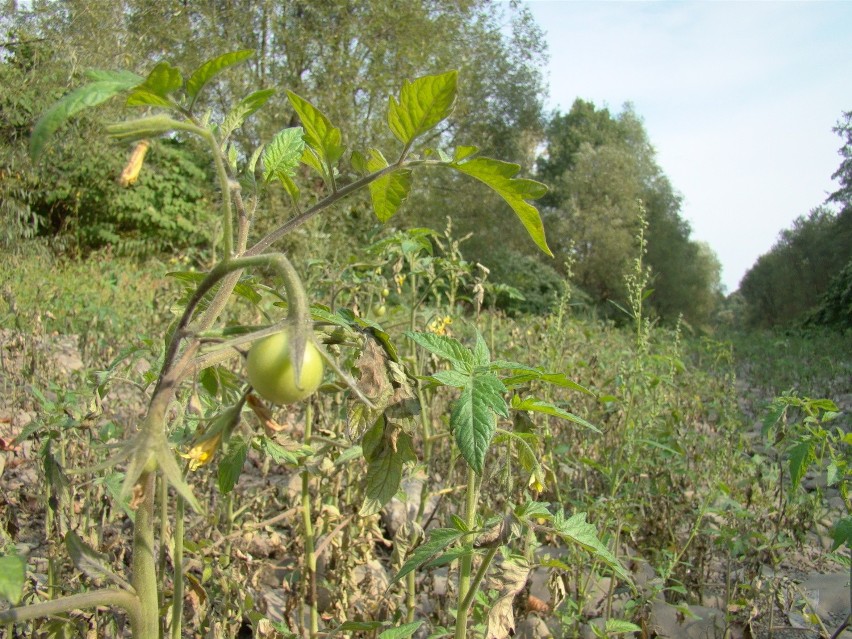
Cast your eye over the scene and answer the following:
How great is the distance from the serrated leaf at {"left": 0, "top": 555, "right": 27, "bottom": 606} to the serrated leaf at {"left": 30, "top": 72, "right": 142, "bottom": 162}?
1.14ft

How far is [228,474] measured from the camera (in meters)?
1.00

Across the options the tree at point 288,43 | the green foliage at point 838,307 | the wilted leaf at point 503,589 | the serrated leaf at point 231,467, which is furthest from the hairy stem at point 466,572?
the green foliage at point 838,307

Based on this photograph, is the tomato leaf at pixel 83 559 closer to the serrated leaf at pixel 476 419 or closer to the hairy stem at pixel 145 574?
the hairy stem at pixel 145 574

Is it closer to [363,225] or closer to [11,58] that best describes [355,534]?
[11,58]

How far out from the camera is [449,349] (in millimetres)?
971

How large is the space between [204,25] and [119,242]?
13.7 ft

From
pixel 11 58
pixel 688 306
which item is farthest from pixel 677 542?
pixel 688 306

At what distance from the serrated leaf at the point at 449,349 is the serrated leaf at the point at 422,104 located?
295 mm

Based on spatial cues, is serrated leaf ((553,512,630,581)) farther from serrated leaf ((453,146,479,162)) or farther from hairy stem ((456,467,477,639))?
serrated leaf ((453,146,479,162))

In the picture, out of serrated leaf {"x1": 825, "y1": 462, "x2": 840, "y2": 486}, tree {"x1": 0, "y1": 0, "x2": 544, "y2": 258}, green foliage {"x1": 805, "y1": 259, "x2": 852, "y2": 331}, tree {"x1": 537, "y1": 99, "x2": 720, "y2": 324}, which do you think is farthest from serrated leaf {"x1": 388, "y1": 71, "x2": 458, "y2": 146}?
tree {"x1": 537, "y1": 99, "x2": 720, "y2": 324}

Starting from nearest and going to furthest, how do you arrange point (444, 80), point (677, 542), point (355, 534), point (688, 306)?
1. point (444, 80)
2. point (355, 534)
3. point (677, 542)
4. point (688, 306)

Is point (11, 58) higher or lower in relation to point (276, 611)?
higher

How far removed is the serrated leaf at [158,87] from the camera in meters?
0.62

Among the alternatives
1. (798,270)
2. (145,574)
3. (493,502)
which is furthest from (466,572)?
(798,270)
